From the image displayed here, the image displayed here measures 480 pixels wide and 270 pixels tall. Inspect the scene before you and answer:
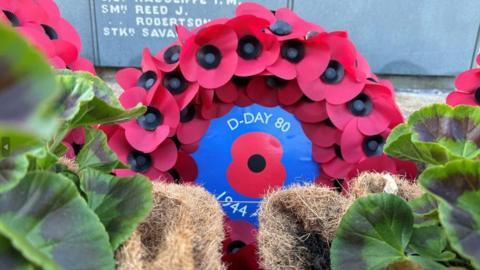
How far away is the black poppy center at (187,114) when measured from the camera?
858 millimetres

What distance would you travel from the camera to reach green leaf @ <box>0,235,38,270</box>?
365 mm

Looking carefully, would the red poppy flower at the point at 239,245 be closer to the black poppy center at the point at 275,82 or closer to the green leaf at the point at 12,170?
the black poppy center at the point at 275,82

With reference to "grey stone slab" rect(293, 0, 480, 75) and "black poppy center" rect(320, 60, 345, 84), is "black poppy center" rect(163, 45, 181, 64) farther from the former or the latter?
"grey stone slab" rect(293, 0, 480, 75)

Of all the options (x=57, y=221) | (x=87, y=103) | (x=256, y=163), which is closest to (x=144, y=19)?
(x=256, y=163)

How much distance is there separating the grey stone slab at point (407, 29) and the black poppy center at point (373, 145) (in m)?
2.42

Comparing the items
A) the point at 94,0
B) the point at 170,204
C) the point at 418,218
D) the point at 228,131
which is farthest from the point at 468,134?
the point at 94,0

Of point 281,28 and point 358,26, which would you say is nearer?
point 281,28

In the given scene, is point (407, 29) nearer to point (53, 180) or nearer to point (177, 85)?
point (177, 85)

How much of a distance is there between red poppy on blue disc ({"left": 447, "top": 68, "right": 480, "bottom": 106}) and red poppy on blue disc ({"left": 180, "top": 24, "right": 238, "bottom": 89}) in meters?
0.39

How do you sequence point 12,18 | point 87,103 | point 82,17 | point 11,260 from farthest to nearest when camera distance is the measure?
1. point 82,17
2. point 12,18
3. point 87,103
4. point 11,260

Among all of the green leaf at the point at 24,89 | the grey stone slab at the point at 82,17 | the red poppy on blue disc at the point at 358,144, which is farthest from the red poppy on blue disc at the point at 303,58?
the grey stone slab at the point at 82,17

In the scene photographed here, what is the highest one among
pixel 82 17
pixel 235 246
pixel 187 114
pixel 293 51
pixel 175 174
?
Answer: pixel 293 51

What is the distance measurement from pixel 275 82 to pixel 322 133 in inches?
4.6

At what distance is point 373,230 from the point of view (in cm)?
54
